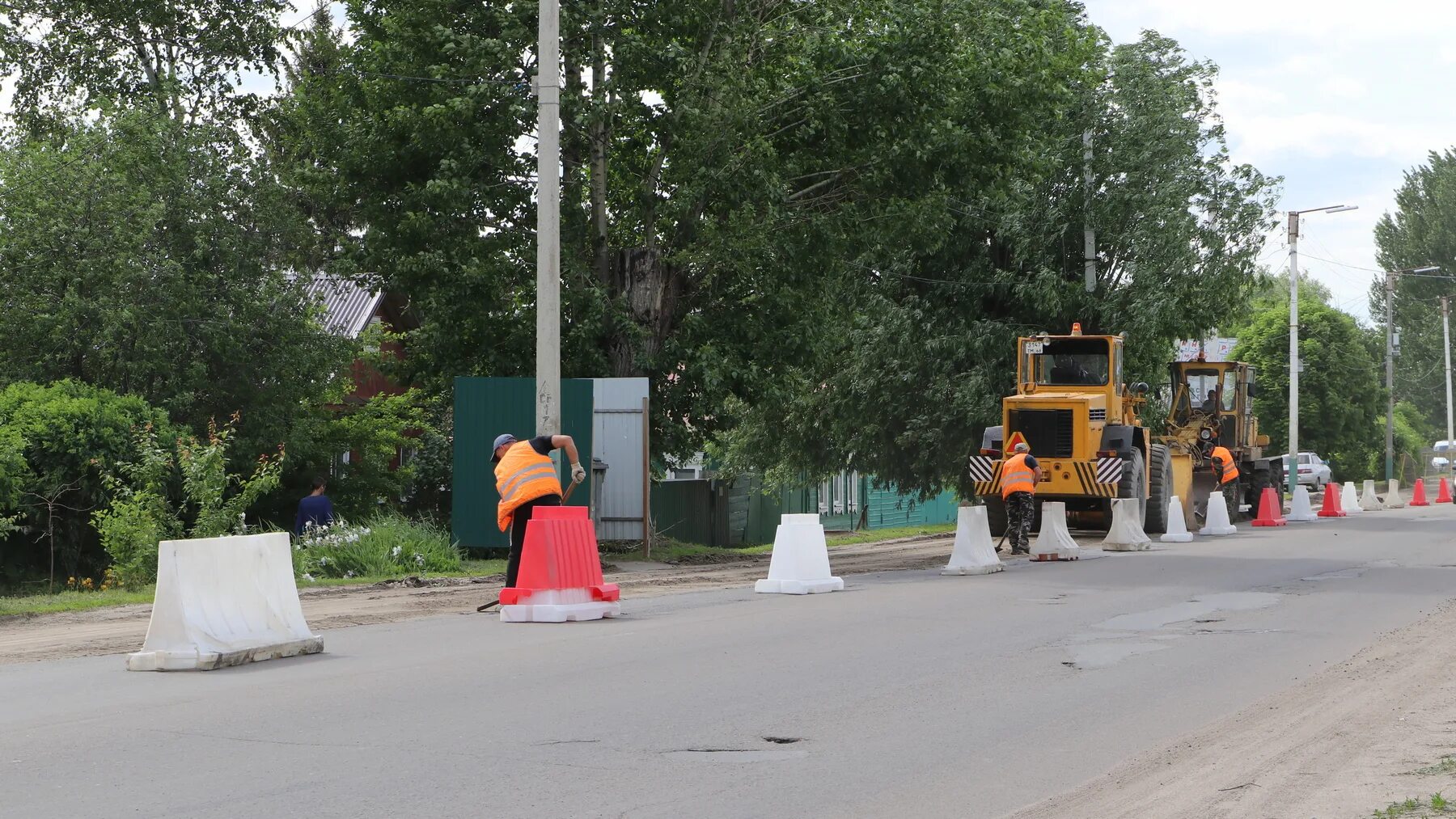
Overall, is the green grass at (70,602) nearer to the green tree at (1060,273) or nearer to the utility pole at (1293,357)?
the green tree at (1060,273)

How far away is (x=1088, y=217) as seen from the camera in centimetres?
3006

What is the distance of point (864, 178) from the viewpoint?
76.6 feet

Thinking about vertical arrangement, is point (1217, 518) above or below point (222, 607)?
below

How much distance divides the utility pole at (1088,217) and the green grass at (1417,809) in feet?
81.0

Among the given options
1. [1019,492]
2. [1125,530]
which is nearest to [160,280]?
[1019,492]

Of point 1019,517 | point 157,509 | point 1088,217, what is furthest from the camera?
point 1088,217

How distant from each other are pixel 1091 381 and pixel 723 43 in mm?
9159

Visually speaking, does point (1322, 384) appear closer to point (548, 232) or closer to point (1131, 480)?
point (1131, 480)

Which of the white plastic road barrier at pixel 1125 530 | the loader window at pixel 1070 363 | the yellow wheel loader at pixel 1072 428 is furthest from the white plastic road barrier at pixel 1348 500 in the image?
the white plastic road barrier at pixel 1125 530

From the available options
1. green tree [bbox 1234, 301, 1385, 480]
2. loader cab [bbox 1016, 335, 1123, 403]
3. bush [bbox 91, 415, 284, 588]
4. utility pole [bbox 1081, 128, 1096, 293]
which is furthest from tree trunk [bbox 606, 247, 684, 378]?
green tree [bbox 1234, 301, 1385, 480]

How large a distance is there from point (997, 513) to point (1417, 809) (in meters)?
20.6

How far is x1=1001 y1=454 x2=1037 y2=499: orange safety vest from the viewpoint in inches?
843

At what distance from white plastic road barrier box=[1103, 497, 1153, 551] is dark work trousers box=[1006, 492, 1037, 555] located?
201cm

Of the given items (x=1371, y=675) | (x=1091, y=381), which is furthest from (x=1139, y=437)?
(x=1371, y=675)
